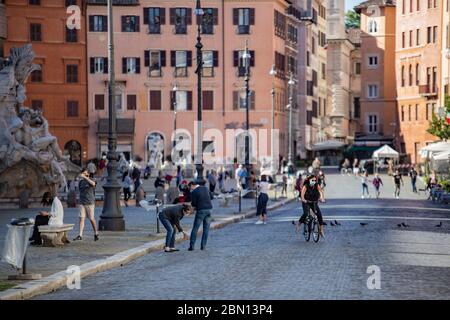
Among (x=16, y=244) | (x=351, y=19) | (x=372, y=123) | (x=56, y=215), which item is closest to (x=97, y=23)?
(x=372, y=123)

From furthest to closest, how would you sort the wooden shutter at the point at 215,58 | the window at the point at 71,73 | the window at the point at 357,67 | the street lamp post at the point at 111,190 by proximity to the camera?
the window at the point at 357,67 < the wooden shutter at the point at 215,58 < the window at the point at 71,73 < the street lamp post at the point at 111,190

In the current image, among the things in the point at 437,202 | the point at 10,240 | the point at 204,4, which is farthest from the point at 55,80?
the point at 10,240

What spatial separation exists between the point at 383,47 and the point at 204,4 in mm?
44400

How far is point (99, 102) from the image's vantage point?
106 m

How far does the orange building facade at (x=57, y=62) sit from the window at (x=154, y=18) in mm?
5243

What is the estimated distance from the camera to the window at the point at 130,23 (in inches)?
4203

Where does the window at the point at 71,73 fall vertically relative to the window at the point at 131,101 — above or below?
above

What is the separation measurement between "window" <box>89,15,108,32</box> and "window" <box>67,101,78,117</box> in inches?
232

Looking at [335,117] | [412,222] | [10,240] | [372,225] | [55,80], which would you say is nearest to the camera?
[10,240]

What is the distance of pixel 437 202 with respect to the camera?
6606 centimetres

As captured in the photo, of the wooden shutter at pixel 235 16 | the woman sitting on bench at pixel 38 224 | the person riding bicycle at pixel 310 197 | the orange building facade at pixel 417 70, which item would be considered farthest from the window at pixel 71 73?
the woman sitting on bench at pixel 38 224

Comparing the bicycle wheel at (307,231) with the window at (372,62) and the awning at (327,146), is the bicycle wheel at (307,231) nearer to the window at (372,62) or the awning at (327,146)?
the awning at (327,146)

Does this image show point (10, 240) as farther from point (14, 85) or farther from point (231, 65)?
point (231, 65)

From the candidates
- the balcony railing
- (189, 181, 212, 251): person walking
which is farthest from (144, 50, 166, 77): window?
(189, 181, 212, 251): person walking
